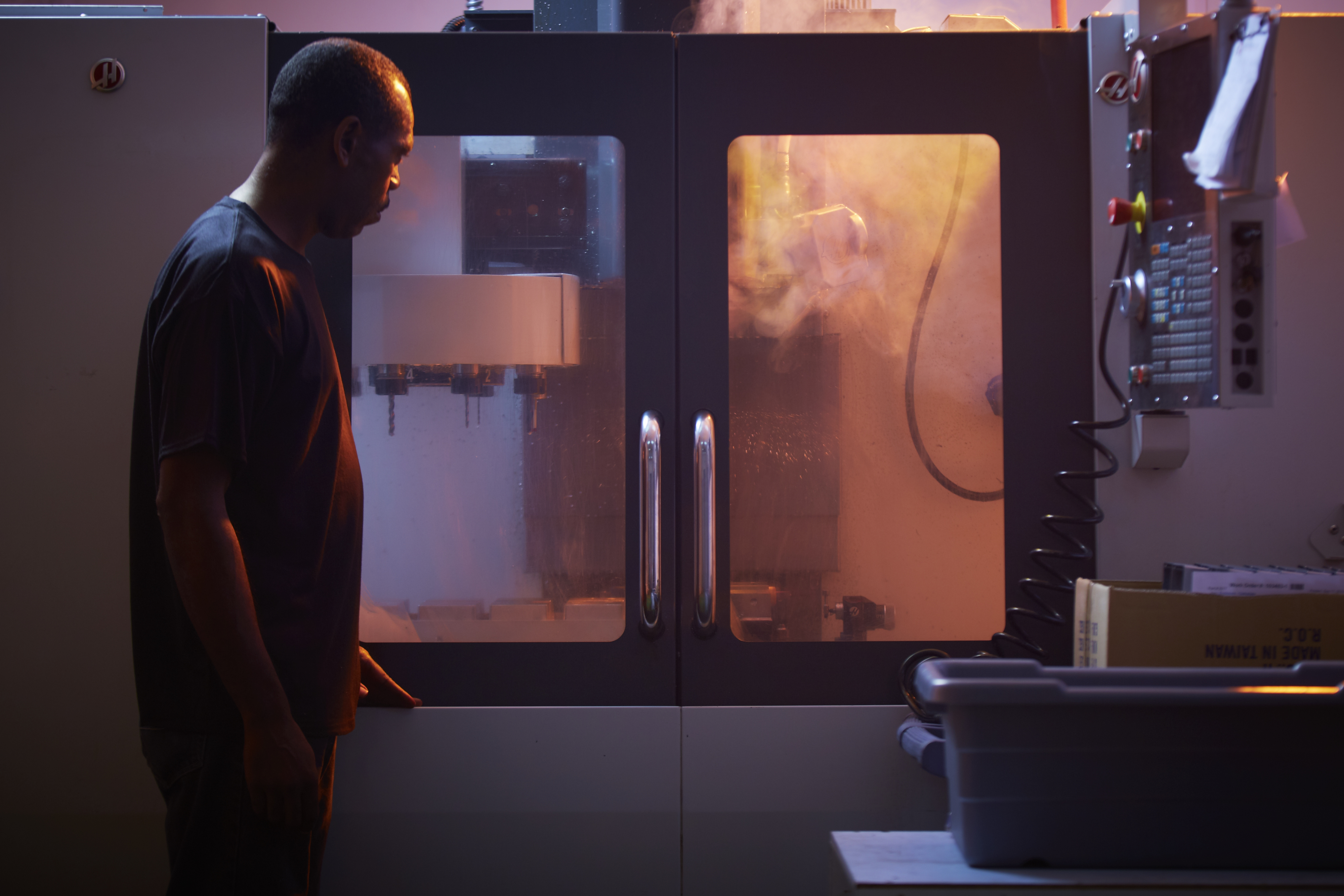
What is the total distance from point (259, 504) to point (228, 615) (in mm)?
164

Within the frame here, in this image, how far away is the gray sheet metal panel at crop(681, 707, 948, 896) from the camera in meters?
1.48

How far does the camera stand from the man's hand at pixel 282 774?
1007mm

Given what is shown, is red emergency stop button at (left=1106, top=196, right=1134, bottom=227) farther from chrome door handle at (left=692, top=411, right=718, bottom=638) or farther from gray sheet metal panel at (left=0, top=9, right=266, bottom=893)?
gray sheet metal panel at (left=0, top=9, right=266, bottom=893)

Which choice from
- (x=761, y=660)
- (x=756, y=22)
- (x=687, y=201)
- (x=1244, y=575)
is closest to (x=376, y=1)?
(x=756, y=22)

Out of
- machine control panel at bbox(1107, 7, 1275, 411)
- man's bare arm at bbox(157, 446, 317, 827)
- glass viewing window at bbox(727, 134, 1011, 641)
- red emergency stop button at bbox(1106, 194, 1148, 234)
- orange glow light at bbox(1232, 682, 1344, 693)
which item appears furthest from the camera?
glass viewing window at bbox(727, 134, 1011, 641)

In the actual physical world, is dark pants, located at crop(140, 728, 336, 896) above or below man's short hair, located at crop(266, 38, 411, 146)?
below

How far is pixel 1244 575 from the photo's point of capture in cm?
126

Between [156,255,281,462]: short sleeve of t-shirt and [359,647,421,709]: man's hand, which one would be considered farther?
[359,647,421,709]: man's hand

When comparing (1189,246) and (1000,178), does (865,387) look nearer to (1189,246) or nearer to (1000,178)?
(1000,178)

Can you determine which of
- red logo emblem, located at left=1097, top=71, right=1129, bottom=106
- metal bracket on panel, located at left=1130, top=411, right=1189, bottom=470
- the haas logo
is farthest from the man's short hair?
metal bracket on panel, located at left=1130, top=411, right=1189, bottom=470

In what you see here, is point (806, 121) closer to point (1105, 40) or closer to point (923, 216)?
point (923, 216)

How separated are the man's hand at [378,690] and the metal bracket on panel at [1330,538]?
157 cm

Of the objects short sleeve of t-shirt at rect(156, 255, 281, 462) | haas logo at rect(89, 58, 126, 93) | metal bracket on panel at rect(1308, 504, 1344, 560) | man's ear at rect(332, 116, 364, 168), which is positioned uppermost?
haas logo at rect(89, 58, 126, 93)

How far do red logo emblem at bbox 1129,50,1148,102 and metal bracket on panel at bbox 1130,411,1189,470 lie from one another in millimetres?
504
